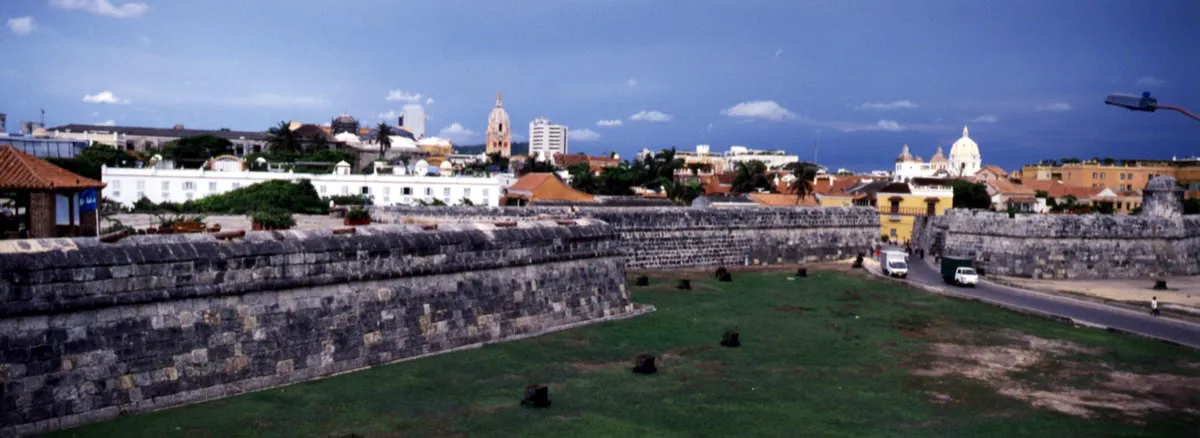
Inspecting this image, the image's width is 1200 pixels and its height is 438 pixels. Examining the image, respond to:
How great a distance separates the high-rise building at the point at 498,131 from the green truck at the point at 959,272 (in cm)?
16261

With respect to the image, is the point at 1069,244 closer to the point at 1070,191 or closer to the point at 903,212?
the point at 903,212

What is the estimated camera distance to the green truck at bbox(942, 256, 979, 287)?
33.9 m

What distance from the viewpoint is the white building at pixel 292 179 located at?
53250mm

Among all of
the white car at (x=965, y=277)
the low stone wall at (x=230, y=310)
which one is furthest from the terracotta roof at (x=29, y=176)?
the white car at (x=965, y=277)

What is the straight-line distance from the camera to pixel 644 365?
1712cm

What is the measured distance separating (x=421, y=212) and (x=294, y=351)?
2016cm

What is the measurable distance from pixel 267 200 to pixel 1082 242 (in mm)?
37161

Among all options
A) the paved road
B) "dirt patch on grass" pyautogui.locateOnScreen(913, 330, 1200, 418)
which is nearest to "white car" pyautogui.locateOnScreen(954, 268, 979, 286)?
the paved road

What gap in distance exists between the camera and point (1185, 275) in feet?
134

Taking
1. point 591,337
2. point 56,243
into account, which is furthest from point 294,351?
point 591,337

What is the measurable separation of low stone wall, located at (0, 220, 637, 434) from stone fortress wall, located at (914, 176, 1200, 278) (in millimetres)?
26056

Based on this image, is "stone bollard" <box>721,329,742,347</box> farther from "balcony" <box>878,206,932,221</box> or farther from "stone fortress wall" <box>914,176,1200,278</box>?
"balcony" <box>878,206,932,221</box>

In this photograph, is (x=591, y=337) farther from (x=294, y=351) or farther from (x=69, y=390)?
(x=69, y=390)

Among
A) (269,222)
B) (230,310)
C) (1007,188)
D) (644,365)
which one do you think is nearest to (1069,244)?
(644,365)
